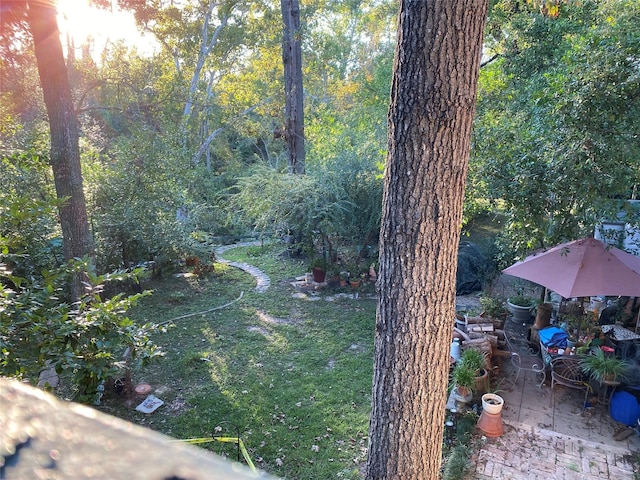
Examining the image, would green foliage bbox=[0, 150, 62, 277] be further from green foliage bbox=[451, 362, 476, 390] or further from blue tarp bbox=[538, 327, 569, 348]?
blue tarp bbox=[538, 327, 569, 348]

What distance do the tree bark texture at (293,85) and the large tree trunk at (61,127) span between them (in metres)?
6.79

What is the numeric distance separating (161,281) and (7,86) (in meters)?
5.20

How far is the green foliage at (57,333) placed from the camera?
2301 millimetres

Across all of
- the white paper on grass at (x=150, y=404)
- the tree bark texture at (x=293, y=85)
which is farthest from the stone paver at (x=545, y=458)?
the tree bark texture at (x=293, y=85)

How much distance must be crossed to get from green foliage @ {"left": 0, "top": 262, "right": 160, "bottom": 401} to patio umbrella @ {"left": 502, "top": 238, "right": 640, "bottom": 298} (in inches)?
196

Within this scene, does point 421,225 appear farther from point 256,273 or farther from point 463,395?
point 256,273

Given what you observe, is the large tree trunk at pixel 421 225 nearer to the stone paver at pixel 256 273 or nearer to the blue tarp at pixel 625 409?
the blue tarp at pixel 625 409

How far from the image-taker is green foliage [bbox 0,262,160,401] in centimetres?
230

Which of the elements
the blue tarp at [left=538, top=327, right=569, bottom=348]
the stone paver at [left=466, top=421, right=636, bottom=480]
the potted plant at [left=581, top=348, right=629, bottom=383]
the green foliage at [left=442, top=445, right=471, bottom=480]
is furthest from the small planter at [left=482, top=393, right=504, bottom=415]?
the blue tarp at [left=538, top=327, right=569, bottom=348]

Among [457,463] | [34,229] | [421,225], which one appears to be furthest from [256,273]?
[421,225]

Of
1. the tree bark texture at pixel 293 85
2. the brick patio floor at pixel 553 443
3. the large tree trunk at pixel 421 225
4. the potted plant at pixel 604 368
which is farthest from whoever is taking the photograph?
the tree bark texture at pixel 293 85

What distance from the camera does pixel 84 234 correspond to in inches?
238

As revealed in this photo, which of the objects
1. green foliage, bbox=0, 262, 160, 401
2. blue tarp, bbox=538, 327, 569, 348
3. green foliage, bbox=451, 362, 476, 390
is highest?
green foliage, bbox=0, 262, 160, 401

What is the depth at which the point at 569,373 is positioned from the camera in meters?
5.17
